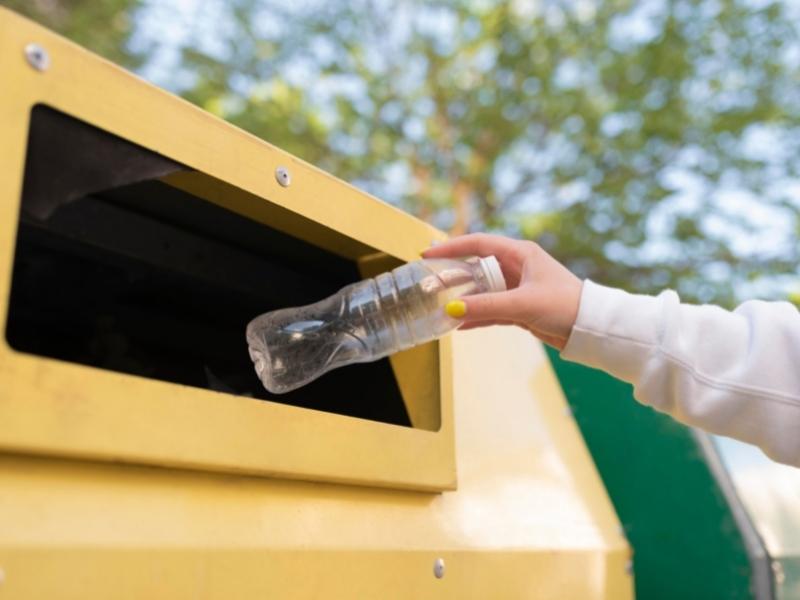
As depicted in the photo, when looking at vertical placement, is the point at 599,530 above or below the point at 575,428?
below

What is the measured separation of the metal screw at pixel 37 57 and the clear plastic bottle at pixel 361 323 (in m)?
0.48

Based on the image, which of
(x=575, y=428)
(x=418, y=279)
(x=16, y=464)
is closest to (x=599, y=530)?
(x=575, y=428)

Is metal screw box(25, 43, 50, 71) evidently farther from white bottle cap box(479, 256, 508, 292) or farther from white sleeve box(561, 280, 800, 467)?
white sleeve box(561, 280, 800, 467)

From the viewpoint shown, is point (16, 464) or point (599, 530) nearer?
point (16, 464)

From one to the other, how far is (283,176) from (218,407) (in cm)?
29

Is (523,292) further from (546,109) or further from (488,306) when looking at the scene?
(546,109)

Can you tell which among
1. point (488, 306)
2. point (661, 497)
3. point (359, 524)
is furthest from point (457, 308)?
point (661, 497)

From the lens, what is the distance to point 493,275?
1004 mm

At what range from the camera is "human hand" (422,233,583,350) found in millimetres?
949

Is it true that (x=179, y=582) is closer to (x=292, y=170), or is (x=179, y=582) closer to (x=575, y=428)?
(x=292, y=170)

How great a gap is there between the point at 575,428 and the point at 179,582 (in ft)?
3.42

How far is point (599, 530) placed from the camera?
A: 1388mm

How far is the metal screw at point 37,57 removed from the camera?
2.34 ft

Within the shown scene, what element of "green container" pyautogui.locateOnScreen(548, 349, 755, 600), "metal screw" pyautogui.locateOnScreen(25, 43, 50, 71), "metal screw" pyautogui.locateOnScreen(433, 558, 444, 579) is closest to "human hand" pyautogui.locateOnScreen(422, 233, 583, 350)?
"metal screw" pyautogui.locateOnScreen(433, 558, 444, 579)
